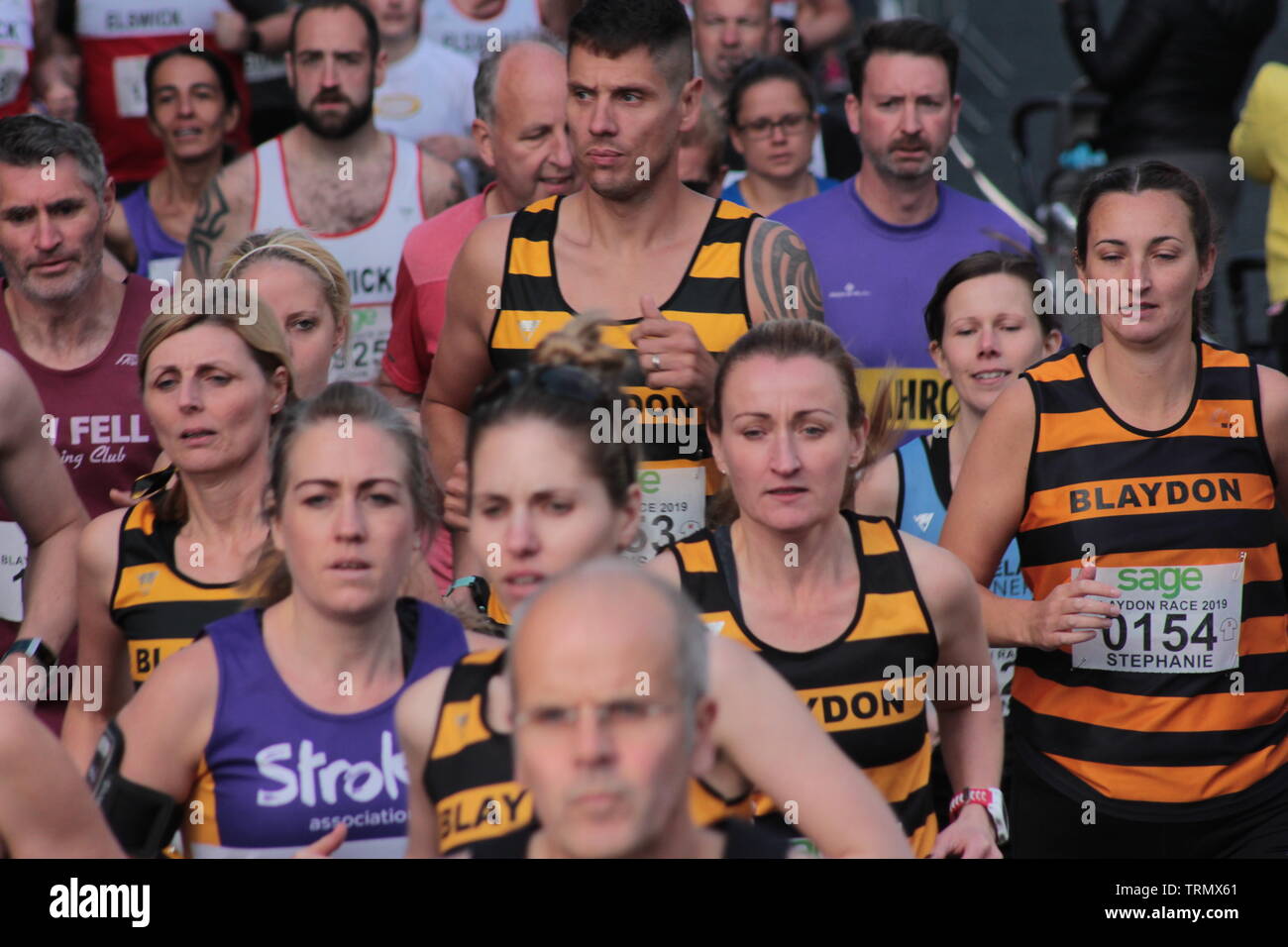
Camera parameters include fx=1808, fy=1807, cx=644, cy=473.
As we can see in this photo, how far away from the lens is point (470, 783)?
Answer: 2816mm

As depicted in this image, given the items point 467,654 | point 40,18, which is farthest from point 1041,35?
point 467,654

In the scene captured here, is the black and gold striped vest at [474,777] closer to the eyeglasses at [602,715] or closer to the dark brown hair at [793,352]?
the eyeglasses at [602,715]

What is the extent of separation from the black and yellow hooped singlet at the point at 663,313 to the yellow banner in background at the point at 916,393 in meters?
0.93

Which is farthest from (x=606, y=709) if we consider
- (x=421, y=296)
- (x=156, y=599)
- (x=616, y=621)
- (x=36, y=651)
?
(x=421, y=296)

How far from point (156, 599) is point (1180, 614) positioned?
2.15m

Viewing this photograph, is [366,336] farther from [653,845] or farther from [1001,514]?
[653,845]

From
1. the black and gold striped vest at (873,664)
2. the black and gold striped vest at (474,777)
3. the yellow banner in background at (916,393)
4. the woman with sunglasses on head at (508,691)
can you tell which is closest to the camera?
the woman with sunglasses on head at (508,691)

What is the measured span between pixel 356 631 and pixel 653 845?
3.61ft

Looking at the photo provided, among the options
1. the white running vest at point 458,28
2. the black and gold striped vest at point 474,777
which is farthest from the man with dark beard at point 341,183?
the black and gold striped vest at point 474,777

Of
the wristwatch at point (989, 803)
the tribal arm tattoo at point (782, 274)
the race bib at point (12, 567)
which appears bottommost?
the wristwatch at point (989, 803)

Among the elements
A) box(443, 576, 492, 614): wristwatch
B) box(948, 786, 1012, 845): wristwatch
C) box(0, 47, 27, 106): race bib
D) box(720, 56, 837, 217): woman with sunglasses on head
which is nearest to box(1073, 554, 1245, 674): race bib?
box(948, 786, 1012, 845): wristwatch

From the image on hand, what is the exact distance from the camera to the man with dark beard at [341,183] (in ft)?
19.6

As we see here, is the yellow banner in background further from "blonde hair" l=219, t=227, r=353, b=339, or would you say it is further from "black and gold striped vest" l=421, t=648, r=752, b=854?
"black and gold striped vest" l=421, t=648, r=752, b=854

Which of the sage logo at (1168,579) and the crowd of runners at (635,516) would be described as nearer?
the crowd of runners at (635,516)
